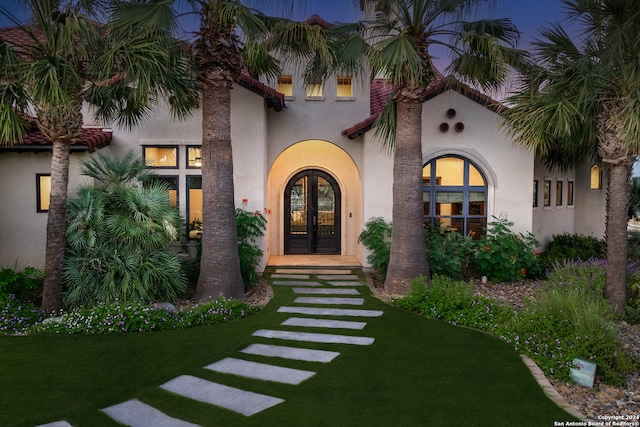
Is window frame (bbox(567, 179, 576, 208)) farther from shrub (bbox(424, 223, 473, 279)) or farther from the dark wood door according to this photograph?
the dark wood door

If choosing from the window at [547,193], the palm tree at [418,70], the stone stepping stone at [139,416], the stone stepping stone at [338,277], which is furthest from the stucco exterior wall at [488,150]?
the stone stepping stone at [139,416]

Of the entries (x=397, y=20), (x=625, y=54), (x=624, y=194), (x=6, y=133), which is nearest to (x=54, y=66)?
(x=6, y=133)

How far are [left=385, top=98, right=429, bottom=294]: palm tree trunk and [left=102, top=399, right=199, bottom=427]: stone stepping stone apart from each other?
6.12 metres

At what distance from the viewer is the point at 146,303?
859 cm

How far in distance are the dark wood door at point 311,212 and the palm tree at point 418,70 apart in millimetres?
4802

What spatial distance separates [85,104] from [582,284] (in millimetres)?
12771

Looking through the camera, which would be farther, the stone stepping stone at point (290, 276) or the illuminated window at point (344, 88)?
the illuminated window at point (344, 88)

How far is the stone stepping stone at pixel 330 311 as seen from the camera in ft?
27.3

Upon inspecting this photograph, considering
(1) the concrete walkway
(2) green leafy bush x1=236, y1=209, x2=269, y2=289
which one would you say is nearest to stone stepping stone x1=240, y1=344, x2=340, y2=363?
(1) the concrete walkway

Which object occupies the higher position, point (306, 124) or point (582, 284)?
point (306, 124)

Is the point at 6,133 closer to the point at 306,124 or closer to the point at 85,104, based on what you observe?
the point at 85,104

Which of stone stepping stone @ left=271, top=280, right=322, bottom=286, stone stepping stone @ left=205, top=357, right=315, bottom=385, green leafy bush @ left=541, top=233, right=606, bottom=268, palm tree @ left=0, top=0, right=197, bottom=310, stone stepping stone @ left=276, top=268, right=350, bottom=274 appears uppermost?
palm tree @ left=0, top=0, right=197, bottom=310

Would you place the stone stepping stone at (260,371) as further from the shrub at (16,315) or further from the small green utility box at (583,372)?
the shrub at (16,315)

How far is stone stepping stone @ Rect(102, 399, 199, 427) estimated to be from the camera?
4.35m
